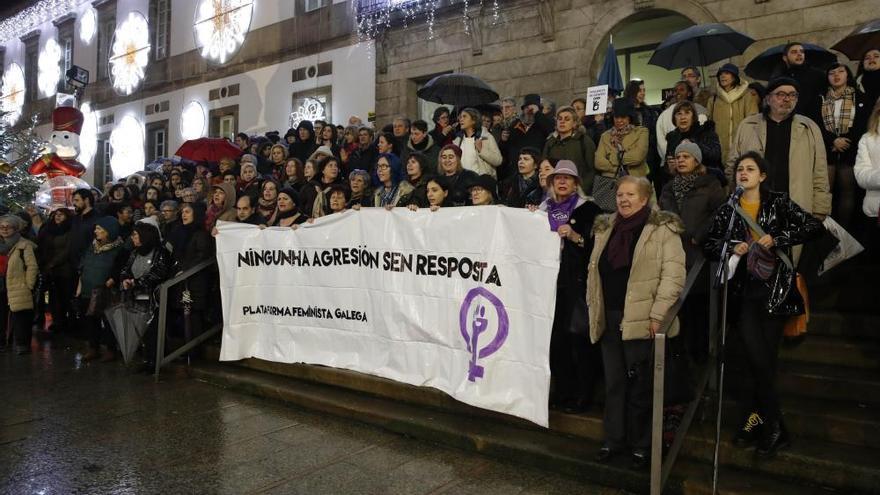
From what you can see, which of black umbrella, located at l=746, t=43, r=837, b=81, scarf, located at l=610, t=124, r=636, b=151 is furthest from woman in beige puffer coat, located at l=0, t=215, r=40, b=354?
black umbrella, located at l=746, t=43, r=837, b=81

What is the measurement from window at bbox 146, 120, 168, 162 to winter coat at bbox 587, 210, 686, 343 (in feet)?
66.5

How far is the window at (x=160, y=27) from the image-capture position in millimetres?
21188

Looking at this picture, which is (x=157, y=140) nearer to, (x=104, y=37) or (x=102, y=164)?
(x=102, y=164)

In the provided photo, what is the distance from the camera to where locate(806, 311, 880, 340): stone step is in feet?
15.0

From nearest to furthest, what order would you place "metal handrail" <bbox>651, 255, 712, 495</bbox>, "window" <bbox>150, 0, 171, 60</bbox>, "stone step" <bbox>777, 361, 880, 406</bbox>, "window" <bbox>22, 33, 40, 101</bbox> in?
"metal handrail" <bbox>651, 255, 712, 495</bbox> < "stone step" <bbox>777, 361, 880, 406</bbox> < "window" <bbox>150, 0, 171, 60</bbox> < "window" <bbox>22, 33, 40, 101</bbox>

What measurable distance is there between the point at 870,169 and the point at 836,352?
1.32m

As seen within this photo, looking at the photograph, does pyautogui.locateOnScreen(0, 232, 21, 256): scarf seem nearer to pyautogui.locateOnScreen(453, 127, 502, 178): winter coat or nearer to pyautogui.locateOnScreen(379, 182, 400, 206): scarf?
pyautogui.locateOnScreen(379, 182, 400, 206): scarf

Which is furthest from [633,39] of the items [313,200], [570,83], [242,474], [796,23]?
[242,474]

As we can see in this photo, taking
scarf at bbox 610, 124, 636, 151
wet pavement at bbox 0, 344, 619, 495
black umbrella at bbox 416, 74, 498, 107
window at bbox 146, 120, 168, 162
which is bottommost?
wet pavement at bbox 0, 344, 619, 495

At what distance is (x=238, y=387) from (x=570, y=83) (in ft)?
27.3

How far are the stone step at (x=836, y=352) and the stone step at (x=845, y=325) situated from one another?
0.22 feet

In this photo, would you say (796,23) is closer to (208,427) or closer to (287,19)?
(208,427)

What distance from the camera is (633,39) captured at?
1270 cm

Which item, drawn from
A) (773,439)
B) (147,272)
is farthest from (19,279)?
(773,439)
